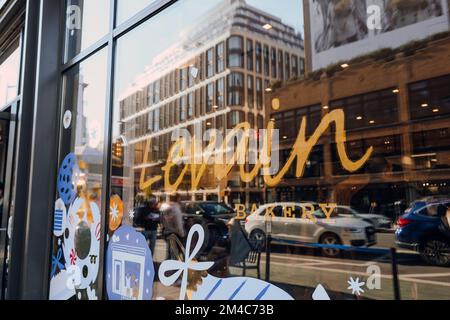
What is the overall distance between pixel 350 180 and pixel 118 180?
218 cm

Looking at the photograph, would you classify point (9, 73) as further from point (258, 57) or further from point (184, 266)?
point (184, 266)

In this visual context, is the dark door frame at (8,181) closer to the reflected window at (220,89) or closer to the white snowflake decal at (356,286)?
the reflected window at (220,89)

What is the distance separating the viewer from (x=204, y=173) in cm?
345

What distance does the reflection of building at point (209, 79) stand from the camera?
12.6 feet

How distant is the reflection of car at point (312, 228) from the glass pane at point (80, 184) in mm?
1625

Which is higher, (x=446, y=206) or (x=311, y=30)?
(x=311, y=30)

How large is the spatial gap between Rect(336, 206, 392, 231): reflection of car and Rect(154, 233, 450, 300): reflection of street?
75mm

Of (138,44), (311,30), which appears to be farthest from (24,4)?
(311,30)

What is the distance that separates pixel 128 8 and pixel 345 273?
10.7 ft

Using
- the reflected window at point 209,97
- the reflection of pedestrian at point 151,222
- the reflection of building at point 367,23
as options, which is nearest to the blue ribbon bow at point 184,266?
the reflection of pedestrian at point 151,222

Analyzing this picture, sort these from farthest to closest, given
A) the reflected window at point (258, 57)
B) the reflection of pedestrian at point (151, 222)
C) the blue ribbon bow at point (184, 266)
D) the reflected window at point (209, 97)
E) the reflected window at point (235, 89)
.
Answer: the reflected window at point (209, 97)
the reflected window at point (258, 57)
the reflected window at point (235, 89)
the reflection of pedestrian at point (151, 222)
the blue ribbon bow at point (184, 266)

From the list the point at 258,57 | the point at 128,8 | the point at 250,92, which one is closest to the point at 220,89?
the point at 250,92

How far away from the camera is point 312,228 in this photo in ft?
9.28

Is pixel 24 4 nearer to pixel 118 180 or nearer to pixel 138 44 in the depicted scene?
pixel 138 44
